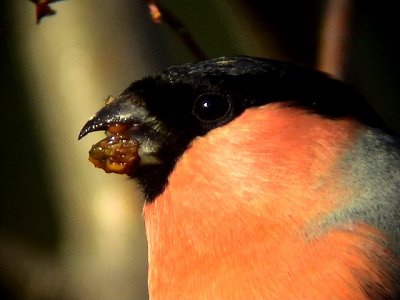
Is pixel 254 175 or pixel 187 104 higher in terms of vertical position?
pixel 187 104

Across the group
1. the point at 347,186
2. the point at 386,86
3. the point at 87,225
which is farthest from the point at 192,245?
the point at 386,86

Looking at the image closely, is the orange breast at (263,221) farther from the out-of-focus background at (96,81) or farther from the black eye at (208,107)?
the out-of-focus background at (96,81)

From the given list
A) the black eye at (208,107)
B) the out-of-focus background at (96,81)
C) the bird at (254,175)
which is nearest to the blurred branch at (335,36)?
the out-of-focus background at (96,81)

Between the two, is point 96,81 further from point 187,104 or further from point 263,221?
point 263,221

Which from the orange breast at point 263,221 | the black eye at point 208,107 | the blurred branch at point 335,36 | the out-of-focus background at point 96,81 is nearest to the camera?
the orange breast at point 263,221

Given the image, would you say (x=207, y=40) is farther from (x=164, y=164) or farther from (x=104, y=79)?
(x=164, y=164)

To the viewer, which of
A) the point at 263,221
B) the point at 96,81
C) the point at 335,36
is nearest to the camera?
the point at 263,221

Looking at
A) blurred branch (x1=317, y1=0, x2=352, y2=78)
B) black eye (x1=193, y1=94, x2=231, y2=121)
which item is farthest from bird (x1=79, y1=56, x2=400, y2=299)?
blurred branch (x1=317, y1=0, x2=352, y2=78)

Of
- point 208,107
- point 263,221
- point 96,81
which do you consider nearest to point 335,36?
point 208,107
